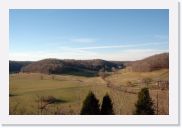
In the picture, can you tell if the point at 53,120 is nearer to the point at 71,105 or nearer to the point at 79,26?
the point at 71,105

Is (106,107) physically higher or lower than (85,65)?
lower

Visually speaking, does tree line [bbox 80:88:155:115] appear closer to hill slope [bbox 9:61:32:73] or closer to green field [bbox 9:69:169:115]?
green field [bbox 9:69:169:115]

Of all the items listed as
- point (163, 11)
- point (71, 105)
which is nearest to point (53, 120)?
point (71, 105)

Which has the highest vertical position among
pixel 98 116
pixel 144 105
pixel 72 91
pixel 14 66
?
pixel 14 66

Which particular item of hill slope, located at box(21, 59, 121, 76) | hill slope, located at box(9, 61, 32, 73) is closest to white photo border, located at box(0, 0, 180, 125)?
hill slope, located at box(9, 61, 32, 73)

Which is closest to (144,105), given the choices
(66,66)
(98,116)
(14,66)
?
(98,116)

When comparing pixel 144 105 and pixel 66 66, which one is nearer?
pixel 144 105

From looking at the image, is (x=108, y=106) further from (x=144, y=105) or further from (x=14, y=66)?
(x=14, y=66)
